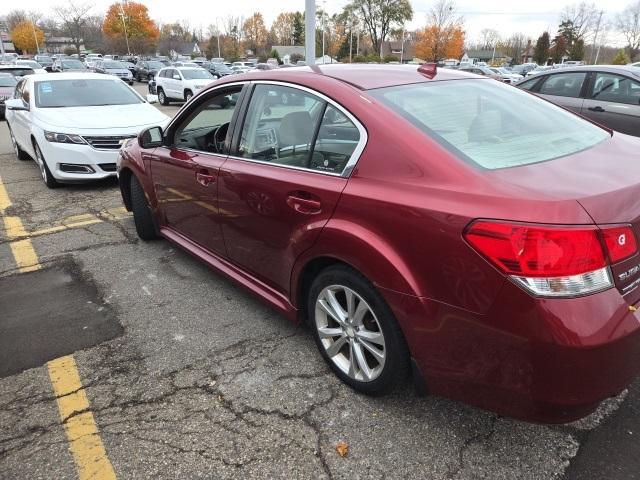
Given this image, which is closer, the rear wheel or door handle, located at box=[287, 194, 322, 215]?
door handle, located at box=[287, 194, 322, 215]

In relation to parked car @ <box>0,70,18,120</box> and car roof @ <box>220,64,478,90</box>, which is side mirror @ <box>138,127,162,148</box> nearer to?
car roof @ <box>220,64,478,90</box>

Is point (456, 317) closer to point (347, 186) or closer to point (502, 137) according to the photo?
point (347, 186)

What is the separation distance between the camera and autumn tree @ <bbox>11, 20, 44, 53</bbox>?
8581 centimetres

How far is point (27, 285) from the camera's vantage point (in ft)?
13.1

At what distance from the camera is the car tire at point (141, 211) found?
15.0 feet

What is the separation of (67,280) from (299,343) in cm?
223

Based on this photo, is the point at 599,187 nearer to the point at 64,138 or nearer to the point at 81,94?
the point at 64,138

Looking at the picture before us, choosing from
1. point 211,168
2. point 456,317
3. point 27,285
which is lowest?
point 27,285

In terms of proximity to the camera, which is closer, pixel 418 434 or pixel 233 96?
pixel 418 434

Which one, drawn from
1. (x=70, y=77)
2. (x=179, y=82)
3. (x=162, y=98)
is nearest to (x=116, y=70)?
(x=162, y=98)

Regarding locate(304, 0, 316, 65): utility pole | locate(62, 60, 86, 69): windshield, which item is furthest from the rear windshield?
locate(62, 60, 86, 69): windshield

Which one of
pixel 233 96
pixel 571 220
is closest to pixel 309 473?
pixel 571 220

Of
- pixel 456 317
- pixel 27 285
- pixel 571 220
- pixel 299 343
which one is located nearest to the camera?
pixel 571 220

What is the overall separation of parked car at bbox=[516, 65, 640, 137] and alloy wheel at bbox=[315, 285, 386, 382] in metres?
5.59
